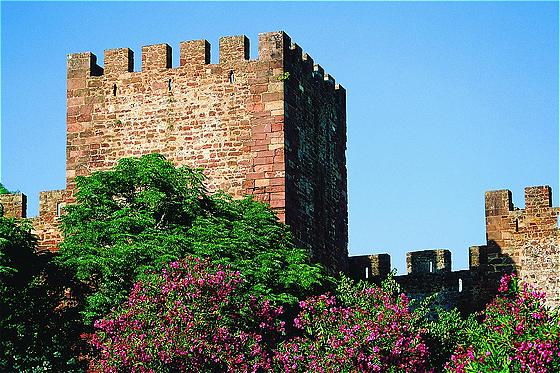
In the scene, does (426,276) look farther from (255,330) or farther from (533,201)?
(255,330)

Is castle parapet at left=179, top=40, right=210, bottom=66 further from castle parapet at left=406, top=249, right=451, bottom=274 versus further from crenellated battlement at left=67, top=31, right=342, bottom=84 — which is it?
castle parapet at left=406, top=249, right=451, bottom=274

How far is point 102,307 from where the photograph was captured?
2983 cm

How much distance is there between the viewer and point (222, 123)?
110 ft

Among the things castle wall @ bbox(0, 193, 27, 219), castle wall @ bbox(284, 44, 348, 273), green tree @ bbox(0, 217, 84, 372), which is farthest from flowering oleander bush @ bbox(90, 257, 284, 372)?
castle wall @ bbox(0, 193, 27, 219)

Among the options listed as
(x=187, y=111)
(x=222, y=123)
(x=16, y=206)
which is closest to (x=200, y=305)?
(x=222, y=123)

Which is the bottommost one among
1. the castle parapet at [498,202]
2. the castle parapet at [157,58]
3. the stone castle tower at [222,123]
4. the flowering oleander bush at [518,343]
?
the flowering oleander bush at [518,343]

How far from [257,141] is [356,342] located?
735 cm

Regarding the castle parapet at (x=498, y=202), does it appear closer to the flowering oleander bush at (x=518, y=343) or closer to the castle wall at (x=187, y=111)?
the castle wall at (x=187, y=111)

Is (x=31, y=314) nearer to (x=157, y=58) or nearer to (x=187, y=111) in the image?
(x=187, y=111)

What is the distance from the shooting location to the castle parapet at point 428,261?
38.4 metres

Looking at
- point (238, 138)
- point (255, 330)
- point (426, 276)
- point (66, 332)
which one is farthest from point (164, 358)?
point (426, 276)

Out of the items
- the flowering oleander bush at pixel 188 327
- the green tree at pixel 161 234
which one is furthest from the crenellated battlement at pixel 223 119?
the flowering oleander bush at pixel 188 327

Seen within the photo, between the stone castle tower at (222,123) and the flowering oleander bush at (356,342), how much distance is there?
13.7 ft

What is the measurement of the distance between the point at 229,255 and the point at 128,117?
5921 mm
